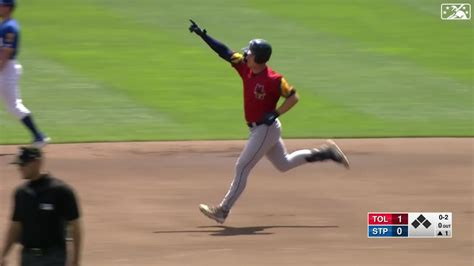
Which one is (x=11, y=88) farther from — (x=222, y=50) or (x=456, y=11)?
(x=456, y=11)

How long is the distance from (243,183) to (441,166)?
10.3 ft

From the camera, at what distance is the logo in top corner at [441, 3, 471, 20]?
71.4ft

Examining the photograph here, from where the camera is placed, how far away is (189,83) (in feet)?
56.3

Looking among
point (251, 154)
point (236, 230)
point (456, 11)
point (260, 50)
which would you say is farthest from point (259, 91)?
point (456, 11)

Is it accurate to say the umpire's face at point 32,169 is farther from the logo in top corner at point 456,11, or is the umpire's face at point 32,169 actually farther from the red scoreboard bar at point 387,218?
the logo in top corner at point 456,11

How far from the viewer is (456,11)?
22031 millimetres

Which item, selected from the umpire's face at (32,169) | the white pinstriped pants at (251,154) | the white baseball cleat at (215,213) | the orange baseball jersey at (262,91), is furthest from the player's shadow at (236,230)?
the umpire's face at (32,169)


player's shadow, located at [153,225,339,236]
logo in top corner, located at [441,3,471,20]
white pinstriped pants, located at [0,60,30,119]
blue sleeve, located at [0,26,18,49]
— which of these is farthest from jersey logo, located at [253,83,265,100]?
logo in top corner, located at [441,3,471,20]

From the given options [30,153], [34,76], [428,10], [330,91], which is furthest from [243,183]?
[428,10]

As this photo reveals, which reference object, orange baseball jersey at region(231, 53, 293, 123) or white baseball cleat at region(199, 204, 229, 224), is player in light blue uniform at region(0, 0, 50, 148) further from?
orange baseball jersey at region(231, 53, 293, 123)

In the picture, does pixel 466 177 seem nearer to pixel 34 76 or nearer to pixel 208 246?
pixel 208 246

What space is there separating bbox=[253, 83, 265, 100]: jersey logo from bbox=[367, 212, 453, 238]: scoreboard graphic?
149cm

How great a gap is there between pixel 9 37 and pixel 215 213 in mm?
3950

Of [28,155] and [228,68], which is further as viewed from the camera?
[228,68]
